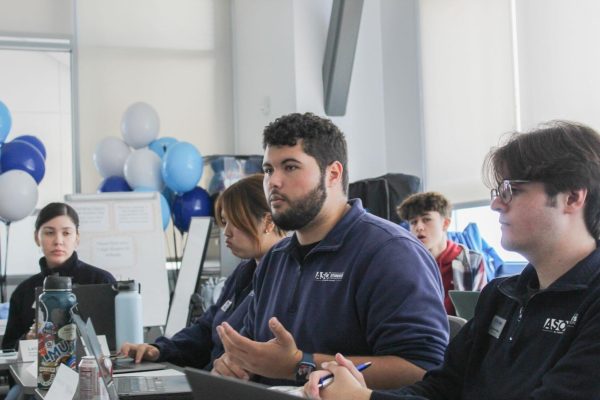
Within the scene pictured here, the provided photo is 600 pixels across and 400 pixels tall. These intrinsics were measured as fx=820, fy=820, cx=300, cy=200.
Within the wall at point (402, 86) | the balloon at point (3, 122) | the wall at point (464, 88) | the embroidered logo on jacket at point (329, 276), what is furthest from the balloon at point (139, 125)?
the embroidered logo on jacket at point (329, 276)

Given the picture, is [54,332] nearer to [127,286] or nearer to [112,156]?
[127,286]

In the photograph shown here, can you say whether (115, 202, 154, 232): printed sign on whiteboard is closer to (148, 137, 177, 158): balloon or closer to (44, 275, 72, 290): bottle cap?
(148, 137, 177, 158): balloon

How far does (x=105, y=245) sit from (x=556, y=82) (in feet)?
10.5

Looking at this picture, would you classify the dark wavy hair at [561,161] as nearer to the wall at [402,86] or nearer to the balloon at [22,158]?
the wall at [402,86]

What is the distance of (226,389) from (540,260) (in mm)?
763

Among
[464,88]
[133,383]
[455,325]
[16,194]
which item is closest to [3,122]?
[16,194]

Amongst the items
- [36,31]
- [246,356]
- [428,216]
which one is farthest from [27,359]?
[36,31]

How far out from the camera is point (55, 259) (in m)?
A: 4.09

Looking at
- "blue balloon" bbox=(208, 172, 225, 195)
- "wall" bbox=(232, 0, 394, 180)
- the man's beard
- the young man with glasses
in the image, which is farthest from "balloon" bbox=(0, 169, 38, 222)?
the young man with glasses

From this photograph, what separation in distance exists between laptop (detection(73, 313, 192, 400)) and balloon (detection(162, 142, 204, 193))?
398 cm

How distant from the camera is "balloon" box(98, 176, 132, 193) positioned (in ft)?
20.7

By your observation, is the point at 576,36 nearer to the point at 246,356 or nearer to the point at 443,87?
the point at 443,87

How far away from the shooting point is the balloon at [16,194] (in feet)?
18.2

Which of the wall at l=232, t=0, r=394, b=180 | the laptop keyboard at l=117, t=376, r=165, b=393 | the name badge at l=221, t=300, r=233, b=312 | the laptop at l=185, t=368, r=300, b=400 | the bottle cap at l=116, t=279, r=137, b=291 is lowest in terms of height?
the laptop keyboard at l=117, t=376, r=165, b=393
